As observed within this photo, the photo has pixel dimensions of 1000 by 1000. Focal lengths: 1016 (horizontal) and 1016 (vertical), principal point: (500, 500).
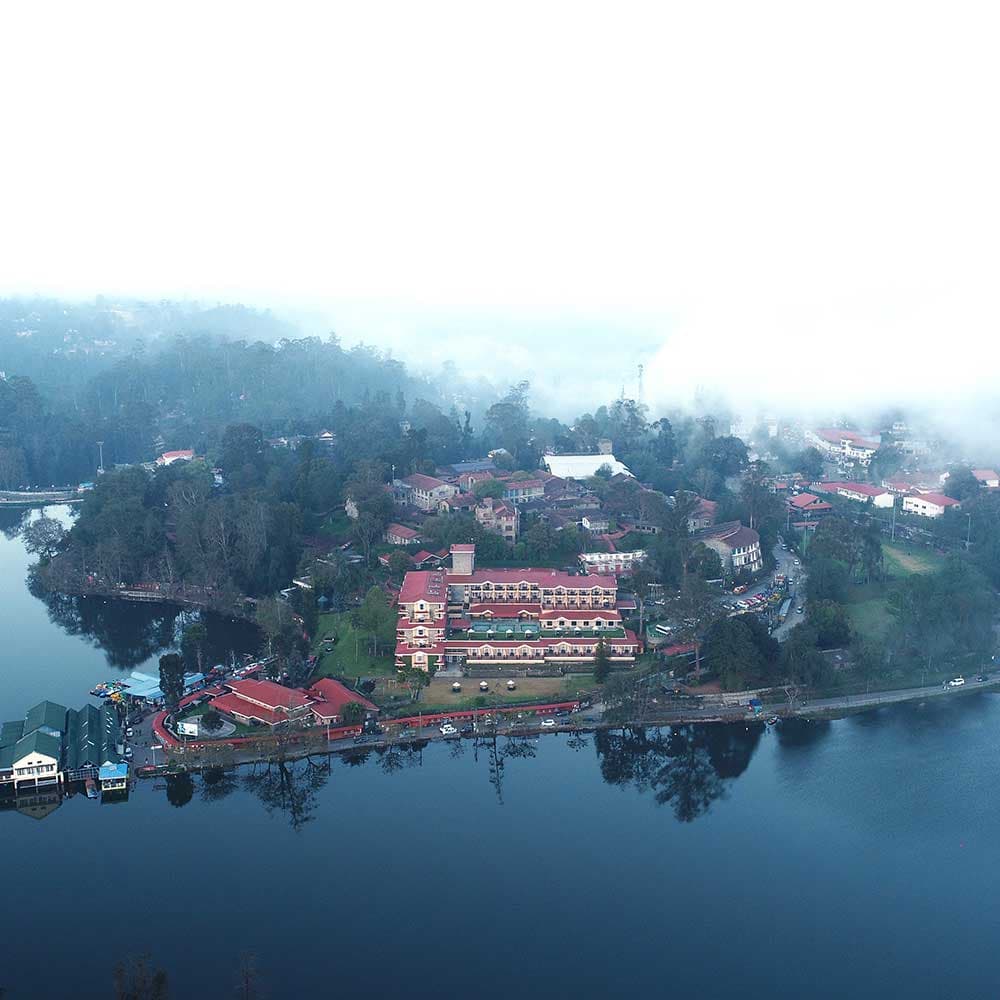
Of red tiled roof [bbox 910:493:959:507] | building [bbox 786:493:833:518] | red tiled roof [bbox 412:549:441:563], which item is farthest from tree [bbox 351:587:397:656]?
red tiled roof [bbox 910:493:959:507]

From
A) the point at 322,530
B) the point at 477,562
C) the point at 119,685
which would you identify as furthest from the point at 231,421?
the point at 119,685

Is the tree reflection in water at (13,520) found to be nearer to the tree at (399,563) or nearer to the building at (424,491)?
the building at (424,491)

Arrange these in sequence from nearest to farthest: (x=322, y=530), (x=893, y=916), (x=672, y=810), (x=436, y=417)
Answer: (x=893, y=916) < (x=672, y=810) < (x=322, y=530) < (x=436, y=417)

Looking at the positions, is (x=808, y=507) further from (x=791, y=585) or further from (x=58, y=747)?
(x=58, y=747)

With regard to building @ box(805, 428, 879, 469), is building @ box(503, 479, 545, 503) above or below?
below

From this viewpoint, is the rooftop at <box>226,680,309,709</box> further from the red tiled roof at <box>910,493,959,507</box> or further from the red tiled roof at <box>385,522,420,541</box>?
the red tiled roof at <box>910,493,959,507</box>

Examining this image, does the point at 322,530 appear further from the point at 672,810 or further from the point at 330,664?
the point at 672,810
